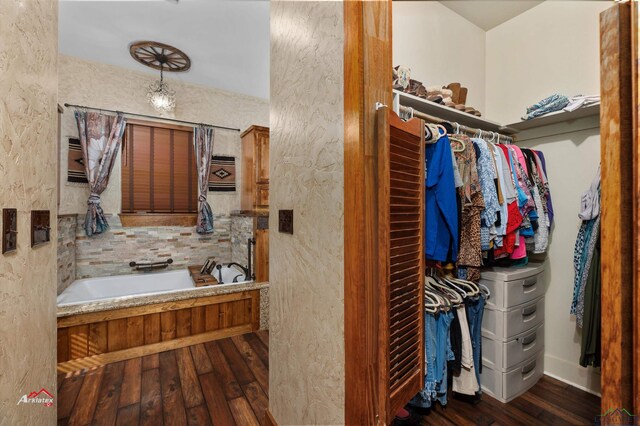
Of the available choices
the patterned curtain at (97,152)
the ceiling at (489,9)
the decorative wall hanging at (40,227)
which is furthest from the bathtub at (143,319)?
the ceiling at (489,9)

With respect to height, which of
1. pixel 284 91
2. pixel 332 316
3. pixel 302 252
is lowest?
pixel 332 316

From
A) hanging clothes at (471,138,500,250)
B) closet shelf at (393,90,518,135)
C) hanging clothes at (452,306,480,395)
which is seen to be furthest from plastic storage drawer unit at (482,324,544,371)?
closet shelf at (393,90,518,135)

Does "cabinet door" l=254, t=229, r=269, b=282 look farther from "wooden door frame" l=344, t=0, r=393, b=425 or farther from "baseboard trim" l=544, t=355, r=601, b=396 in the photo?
"baseboard trim" l=544, t=355, r=601, b=396

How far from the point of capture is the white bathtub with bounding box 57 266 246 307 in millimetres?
2902

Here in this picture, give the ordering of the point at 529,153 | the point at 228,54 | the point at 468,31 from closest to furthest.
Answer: the point at 529,153
the point at 468,31
the point at 228,54

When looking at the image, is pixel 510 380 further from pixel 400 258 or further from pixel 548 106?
pixel 548 106

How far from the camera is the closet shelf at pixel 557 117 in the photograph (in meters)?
1.79

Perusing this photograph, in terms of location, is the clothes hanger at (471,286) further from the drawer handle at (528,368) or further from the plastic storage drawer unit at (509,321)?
the drawer handle at (528,368)

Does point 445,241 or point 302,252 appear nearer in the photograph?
point 302,252

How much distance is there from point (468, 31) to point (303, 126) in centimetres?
219

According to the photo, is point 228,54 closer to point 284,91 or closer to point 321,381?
point 284,91

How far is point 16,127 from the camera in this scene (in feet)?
2.76

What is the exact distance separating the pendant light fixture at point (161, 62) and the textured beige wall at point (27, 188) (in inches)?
79.1

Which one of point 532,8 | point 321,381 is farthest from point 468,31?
point 321,381
